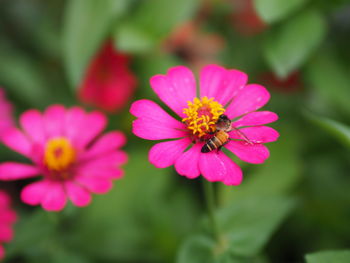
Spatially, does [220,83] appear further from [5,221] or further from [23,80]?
[23,80]

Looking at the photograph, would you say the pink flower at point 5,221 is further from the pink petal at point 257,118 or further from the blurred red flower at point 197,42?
the blurred red flower at point 197,42

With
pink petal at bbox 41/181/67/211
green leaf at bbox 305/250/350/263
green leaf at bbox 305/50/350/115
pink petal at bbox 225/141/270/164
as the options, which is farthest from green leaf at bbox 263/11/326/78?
pink petal at bbox 41/181/67/211

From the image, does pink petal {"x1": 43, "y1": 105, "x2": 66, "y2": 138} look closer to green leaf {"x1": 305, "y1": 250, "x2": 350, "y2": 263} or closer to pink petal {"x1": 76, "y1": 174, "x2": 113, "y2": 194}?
pink petal {"x1": 76, "y1": 174, "x2": 113, "y2": 194}

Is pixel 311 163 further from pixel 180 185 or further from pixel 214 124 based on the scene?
pixel 214 124

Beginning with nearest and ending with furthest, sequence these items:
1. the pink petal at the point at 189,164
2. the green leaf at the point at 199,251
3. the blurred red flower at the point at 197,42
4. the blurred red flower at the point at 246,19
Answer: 1. the pink petal at the point at 189,164
2. the green leaf at the point at 199,251
3. the blurred red flower at the point at 246,19
4. the blurred red flower at the point at 197,42

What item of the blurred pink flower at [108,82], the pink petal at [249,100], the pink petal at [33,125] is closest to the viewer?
the pink petal at [249,100]

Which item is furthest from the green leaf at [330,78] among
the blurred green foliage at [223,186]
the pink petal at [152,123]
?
the pink petal at [152,123]

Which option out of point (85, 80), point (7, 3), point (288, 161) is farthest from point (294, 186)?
point (7, 3)
